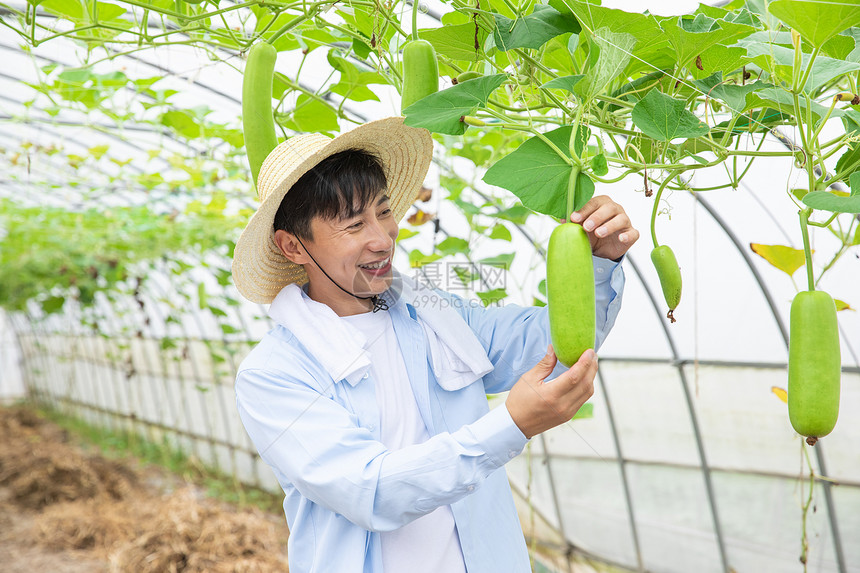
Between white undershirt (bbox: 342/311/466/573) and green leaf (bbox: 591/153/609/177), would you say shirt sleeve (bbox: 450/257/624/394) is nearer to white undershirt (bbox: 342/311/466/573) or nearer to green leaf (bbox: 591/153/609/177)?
white undershirt (bbox: 342/311/466/573)

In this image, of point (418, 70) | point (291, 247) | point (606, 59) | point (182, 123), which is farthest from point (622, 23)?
point (182, 123)

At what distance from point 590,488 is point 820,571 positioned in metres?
1.39

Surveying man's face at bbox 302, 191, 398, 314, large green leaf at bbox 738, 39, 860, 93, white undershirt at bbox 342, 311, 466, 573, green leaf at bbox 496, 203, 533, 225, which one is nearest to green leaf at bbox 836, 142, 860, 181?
large green leaf at bbox 738, 39, 860, 93

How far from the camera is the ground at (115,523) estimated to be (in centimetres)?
439

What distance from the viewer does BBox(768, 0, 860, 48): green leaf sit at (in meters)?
0.71

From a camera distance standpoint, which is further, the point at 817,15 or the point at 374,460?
the point at 374,460

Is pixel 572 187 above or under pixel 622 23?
under

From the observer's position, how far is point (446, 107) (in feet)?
3.19

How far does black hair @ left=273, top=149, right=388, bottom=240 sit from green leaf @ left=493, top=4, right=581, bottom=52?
48 centimetres

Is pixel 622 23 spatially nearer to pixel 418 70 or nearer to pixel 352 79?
pixel 418 70

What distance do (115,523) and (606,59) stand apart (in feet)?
18.5

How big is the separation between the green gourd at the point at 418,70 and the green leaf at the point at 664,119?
0.30 meters

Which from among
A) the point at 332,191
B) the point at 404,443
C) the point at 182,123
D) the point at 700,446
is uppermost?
the point at 182,123

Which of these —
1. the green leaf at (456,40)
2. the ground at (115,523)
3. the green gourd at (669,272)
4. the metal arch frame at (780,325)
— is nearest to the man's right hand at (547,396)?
the green gourd at (669,272)
